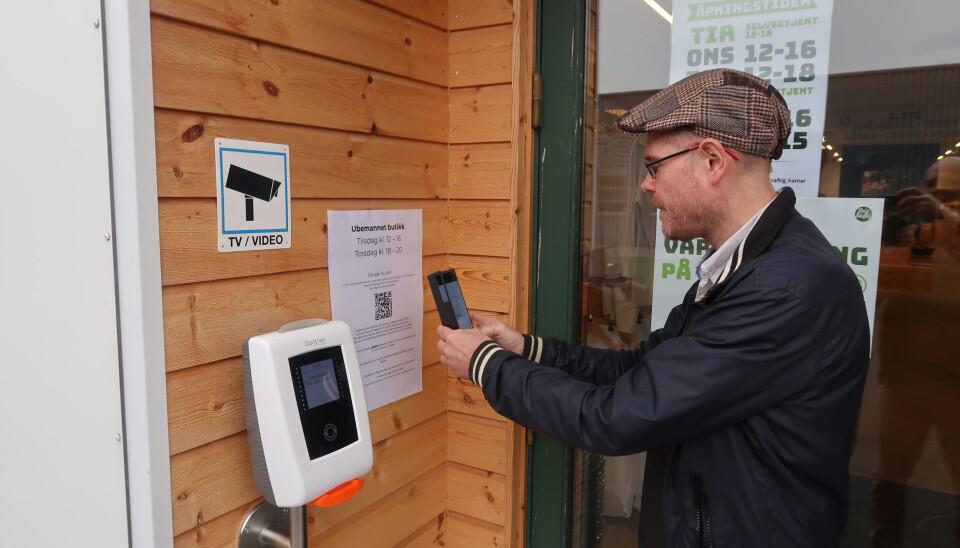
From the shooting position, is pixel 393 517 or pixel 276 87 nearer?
pixel 276 87

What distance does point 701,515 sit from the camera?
4.28 feet

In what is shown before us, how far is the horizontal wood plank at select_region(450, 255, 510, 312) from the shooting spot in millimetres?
Result: 1958

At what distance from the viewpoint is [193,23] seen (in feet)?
4.08

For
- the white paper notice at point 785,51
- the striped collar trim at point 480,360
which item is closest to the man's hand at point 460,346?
the striped collar trim at point 480,360

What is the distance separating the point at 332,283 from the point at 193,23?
26.0 inches

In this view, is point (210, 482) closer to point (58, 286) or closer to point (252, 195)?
point (58, 286)

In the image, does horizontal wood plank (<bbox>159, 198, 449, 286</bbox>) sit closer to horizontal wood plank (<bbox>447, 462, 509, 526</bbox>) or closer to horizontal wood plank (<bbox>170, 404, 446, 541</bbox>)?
horizontal wood plank (<bbox>170, 404, 446, 541</bbox>)

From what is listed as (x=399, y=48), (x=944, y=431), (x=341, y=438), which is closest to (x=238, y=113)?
(x=399, y=48)

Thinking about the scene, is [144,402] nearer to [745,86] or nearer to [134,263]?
[134,263]

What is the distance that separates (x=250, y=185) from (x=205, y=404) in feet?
1.53

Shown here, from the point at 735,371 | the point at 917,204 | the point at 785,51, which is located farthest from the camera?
the point at 785,51

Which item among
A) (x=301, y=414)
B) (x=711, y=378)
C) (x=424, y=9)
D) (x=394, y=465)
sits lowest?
(x=394, y=465)

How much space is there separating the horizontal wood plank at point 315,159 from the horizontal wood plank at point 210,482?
0.53 m

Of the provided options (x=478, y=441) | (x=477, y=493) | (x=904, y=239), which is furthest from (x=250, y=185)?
(x=904, y=239)
